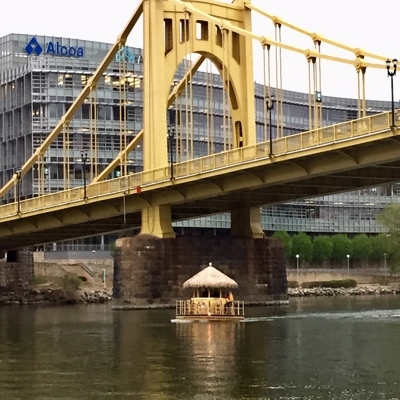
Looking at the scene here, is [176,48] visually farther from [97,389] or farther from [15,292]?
[97,389]

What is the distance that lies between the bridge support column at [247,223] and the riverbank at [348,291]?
34.2 metres

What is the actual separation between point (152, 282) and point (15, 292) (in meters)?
39.7

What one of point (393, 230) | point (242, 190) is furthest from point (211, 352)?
point (393, 230)

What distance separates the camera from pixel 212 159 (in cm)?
8256

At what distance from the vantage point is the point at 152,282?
90000 mm

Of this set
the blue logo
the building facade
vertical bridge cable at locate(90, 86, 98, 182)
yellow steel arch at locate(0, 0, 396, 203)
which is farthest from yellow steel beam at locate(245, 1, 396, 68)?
the blue logo

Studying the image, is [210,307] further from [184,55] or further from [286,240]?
[286,240]

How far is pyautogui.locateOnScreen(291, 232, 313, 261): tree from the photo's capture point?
165 m

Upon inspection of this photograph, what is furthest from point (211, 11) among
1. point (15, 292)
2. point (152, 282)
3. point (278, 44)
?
point (15, 292)

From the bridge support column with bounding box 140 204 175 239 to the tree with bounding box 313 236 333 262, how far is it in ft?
257

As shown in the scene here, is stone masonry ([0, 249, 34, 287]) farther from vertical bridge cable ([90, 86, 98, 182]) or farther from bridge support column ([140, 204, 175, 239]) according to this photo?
bridge support column ([140, 204, 175, 239])

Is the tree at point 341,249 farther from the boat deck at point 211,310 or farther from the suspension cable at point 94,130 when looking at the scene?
the boat deck at point 211,310

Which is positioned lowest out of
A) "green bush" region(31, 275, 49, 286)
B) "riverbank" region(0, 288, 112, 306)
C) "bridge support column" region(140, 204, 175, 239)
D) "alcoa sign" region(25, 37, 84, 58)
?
"riverbank" region(0, 288, 112, 306)

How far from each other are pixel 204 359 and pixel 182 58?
154 feet
